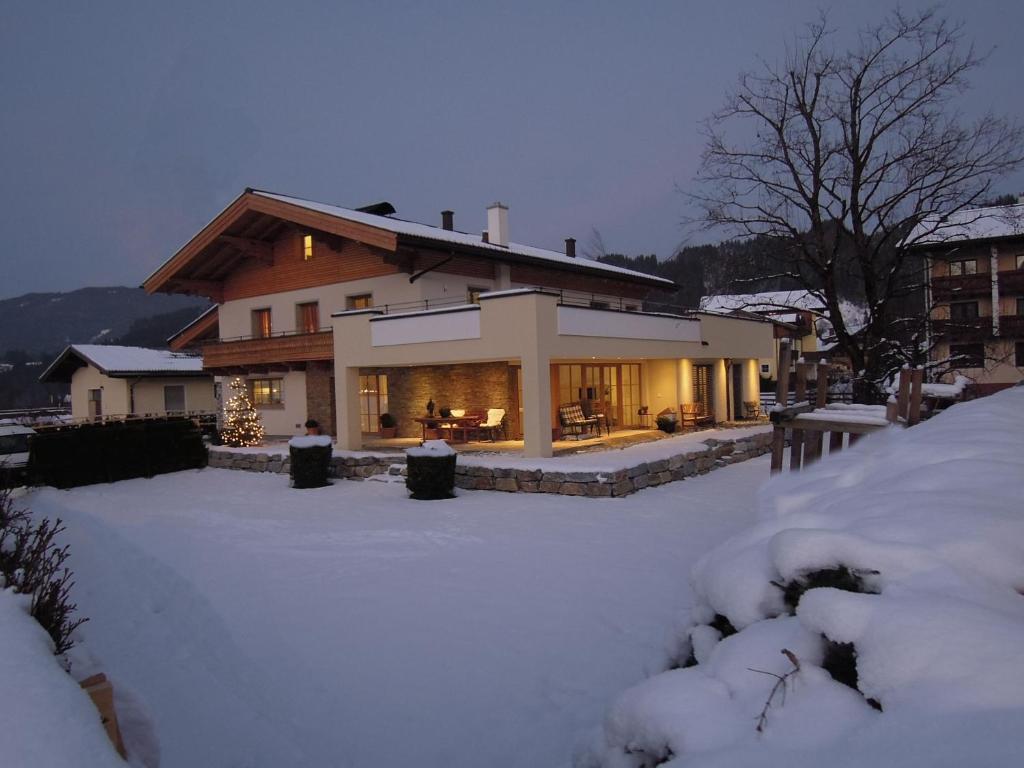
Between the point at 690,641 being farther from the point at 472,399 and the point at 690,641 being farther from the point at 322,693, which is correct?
the point at 472,399

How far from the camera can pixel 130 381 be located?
28969mm

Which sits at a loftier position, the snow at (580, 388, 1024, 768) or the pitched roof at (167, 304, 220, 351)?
the pitched roof at (167, 304, 220, 351)

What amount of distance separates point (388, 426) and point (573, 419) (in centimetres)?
Result: 621

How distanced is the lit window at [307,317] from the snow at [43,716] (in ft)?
66.6

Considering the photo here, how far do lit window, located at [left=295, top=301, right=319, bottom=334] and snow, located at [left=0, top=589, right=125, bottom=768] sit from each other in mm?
20298

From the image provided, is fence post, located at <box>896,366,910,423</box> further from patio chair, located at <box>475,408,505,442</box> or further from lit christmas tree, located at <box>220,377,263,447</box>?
lit christmas tree, located at <box>220,377,263,447</box>

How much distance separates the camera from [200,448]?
1928 centimetres

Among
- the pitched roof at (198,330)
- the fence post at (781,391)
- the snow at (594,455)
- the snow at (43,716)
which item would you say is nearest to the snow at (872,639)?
the snow at (43,716)

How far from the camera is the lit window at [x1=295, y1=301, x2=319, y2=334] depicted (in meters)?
22.3

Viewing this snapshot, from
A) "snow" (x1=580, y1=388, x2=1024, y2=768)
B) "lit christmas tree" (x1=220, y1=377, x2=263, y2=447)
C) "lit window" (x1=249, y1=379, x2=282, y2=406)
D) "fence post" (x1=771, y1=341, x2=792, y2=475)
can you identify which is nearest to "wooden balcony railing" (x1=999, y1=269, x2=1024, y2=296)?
"fence post" (x1=771, y1=341, x2=792, y2=475)

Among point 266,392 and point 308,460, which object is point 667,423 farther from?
point 266,392

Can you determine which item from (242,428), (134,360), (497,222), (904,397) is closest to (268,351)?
(242,428)

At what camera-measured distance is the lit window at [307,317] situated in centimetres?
2234

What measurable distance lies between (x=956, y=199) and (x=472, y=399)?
555 inches
